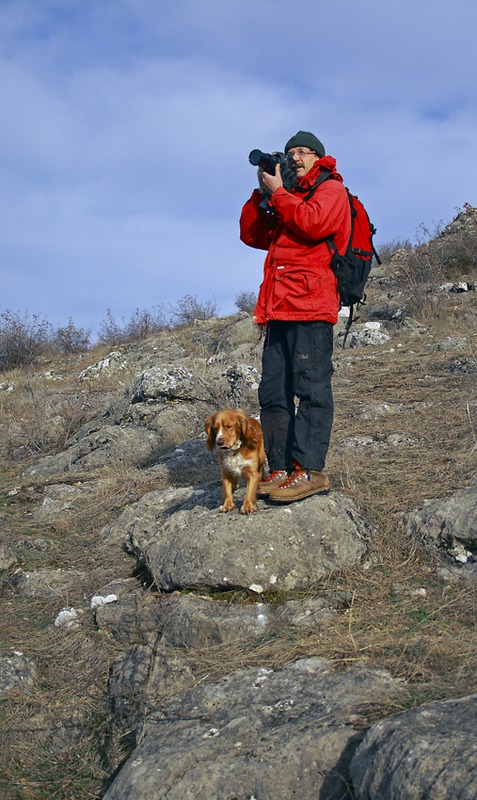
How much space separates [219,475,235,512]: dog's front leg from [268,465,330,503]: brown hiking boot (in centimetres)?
26

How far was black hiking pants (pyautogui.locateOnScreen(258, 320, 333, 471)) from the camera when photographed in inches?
163

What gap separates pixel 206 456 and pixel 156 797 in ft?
13.9

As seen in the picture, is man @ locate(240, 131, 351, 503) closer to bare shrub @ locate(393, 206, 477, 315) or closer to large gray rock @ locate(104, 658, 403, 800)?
large gray rock @ locate(104, 658, 403, 800)

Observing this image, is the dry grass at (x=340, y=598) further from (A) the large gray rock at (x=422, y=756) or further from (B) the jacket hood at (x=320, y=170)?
(B) the jacket hood at (x=320, y=170)

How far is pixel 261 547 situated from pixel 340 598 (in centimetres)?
53

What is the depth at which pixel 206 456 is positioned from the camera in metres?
6.66

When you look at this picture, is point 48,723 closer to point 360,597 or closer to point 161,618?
point 161,618

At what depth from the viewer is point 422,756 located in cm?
210

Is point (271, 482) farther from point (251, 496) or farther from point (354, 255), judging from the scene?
point (354, 255)

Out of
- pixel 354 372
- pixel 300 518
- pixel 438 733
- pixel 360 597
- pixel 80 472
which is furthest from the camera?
pixel 354 372

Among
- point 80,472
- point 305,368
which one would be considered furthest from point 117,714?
point 80,472

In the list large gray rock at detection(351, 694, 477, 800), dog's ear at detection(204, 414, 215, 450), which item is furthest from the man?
large gray rock at detection(351, 694, 477, 800)

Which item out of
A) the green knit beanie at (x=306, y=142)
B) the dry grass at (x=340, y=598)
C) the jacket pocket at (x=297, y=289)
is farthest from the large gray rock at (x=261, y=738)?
the green knit beanie at (x=306, y=142)

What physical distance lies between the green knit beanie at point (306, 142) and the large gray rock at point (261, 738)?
9.64 ft
